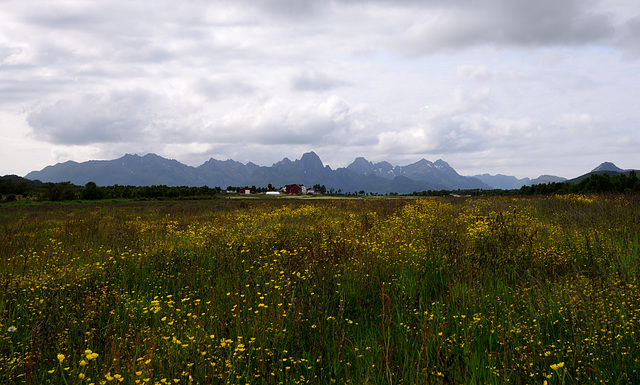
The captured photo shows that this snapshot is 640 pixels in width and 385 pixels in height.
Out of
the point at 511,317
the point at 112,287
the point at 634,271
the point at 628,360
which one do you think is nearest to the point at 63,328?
the point at 112,287

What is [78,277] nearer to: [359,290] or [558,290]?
Result: [359,290]

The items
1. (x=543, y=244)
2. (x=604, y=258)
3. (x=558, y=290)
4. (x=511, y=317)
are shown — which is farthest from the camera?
(x=543, y=244)

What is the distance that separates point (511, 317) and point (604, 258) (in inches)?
115

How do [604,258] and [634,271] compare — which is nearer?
[634,271]

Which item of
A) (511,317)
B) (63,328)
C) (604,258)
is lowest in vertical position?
(63,328)

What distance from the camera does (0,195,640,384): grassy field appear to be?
9.63 feet

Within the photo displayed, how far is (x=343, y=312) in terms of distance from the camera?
3.88 metres

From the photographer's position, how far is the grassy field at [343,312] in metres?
2.94

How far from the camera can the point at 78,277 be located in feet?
18.3

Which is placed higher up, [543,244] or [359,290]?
[543,244]

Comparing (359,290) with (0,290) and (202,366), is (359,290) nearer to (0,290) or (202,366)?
(202,366)

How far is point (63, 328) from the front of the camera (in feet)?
13.4

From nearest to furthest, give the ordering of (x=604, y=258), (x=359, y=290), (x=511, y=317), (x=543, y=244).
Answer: (x=511, y=317)
(x=359, y=290)
(x=604, y=258)
(x=543, y=244)

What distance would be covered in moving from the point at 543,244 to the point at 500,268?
1.82 m
